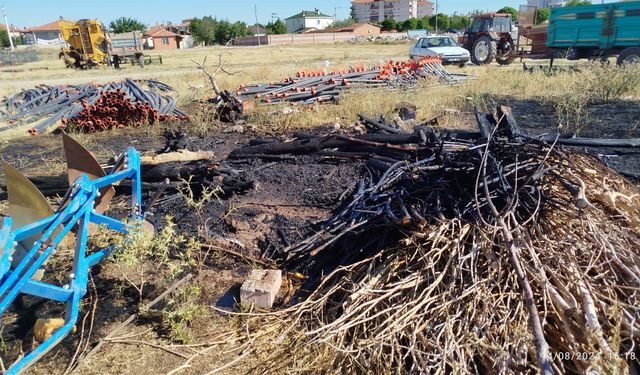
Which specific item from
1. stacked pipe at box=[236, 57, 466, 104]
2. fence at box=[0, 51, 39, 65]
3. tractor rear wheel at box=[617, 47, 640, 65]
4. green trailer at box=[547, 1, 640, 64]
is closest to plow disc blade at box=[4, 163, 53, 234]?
stacked pipe at box=[236, 57, 466, 104]

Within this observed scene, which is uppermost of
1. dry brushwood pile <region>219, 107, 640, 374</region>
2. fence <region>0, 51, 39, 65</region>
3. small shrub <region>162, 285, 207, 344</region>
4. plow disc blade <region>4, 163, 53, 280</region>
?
fence <region>0, 51, 39, 65</region>

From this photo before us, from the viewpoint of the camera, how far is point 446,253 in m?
3.01

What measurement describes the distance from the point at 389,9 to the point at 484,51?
101m

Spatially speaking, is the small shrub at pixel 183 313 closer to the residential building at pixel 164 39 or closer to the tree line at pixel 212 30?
the tree line at pixel 212 30

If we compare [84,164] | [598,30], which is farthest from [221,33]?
[84,164]

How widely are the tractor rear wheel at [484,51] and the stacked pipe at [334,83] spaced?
29.3 ft

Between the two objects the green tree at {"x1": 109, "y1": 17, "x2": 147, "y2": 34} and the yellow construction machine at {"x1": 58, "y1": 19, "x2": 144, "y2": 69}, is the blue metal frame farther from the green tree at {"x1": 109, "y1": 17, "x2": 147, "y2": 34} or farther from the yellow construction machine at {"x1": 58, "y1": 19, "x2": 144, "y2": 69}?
the green tree at {"x1": 109, "y1": 17, "x2": 147, "y2": 34}

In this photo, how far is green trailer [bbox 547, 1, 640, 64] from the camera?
1769cm

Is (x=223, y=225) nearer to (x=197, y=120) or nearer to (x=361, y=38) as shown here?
(x=197, y=120)

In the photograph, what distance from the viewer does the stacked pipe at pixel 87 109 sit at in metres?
10.2

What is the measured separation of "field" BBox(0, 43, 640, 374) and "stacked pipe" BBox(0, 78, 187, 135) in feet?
1.62

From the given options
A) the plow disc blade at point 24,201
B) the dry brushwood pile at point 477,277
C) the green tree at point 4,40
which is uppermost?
the green tree at point 4,40

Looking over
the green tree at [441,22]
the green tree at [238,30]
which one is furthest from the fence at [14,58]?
the green tree at [441,22]

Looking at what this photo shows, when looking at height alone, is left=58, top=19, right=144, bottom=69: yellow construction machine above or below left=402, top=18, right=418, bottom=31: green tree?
below
